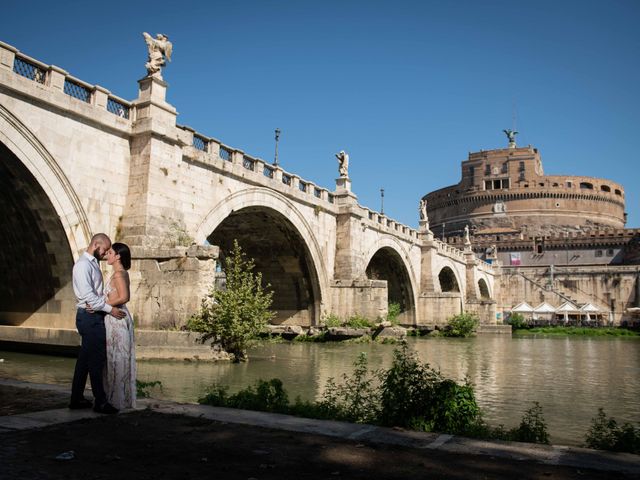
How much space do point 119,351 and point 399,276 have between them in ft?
112

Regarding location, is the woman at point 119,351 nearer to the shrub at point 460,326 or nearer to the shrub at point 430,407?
the shrub at point 430,407

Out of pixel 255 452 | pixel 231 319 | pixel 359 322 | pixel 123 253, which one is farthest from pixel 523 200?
pixel 255 452

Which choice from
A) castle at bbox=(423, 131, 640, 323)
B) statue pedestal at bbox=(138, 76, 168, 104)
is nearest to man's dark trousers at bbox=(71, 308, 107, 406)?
statue pedestal at bbox=(138, 76, 168, 104)

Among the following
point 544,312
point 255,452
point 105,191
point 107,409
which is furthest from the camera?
point 544,312

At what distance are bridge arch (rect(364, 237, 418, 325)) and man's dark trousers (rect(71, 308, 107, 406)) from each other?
102 ft

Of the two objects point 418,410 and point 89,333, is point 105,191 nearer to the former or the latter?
point 89,333

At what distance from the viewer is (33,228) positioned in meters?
14.4

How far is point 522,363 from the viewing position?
17.7 m

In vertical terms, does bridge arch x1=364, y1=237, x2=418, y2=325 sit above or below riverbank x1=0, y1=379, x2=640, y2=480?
above

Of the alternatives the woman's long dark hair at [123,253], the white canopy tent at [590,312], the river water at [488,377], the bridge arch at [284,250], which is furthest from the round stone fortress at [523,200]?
the woman's long dark hair at [123,253]

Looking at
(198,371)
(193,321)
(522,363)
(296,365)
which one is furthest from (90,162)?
(522,363)

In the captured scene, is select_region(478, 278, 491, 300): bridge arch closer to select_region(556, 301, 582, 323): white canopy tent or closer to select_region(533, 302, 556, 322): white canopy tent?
select_region(533, 302, 556, 322): white canopy tent

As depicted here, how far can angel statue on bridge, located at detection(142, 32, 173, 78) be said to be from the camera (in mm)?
15859

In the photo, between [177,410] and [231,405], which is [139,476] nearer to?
[177,410]
